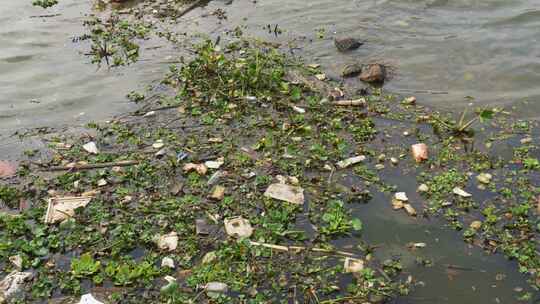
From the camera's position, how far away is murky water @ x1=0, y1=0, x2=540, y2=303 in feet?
19.7

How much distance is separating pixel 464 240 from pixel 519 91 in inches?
115

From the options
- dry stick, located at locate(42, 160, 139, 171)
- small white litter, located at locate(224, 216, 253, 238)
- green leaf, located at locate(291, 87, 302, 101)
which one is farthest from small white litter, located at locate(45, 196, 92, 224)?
green leaf, located at locate(291, 87, 302, 101)

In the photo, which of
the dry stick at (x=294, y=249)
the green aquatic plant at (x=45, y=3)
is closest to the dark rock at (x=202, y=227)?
the dry stick at (x=294, y=249)

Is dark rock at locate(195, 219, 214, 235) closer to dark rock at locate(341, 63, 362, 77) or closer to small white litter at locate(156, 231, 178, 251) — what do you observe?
small white litter at locate(156, 231, 178, 251)

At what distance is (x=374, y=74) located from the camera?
6.31 meters

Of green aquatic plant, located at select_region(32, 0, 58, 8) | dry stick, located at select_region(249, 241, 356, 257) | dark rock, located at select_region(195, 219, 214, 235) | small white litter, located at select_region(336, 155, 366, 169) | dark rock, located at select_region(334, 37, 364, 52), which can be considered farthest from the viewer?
green aquatic plant, located at select_region(32, 0, 58, 8)

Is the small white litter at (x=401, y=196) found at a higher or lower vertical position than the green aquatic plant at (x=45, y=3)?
lower

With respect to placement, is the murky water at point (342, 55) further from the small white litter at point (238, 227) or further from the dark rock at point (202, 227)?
the small white litter at point (238, 227)

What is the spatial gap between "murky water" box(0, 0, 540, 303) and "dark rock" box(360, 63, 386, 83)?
6.3 inches

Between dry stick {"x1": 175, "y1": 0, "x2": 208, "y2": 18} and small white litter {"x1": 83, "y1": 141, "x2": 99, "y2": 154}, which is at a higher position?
dry stick {"x1": 175, "y1": 0, "x2": 208, "y2": 18}

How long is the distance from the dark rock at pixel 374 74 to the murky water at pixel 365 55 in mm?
161

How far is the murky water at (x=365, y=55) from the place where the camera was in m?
6.01

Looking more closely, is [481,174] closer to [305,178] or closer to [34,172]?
[305,178]

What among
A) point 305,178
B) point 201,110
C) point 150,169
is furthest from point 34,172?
point 305,178
